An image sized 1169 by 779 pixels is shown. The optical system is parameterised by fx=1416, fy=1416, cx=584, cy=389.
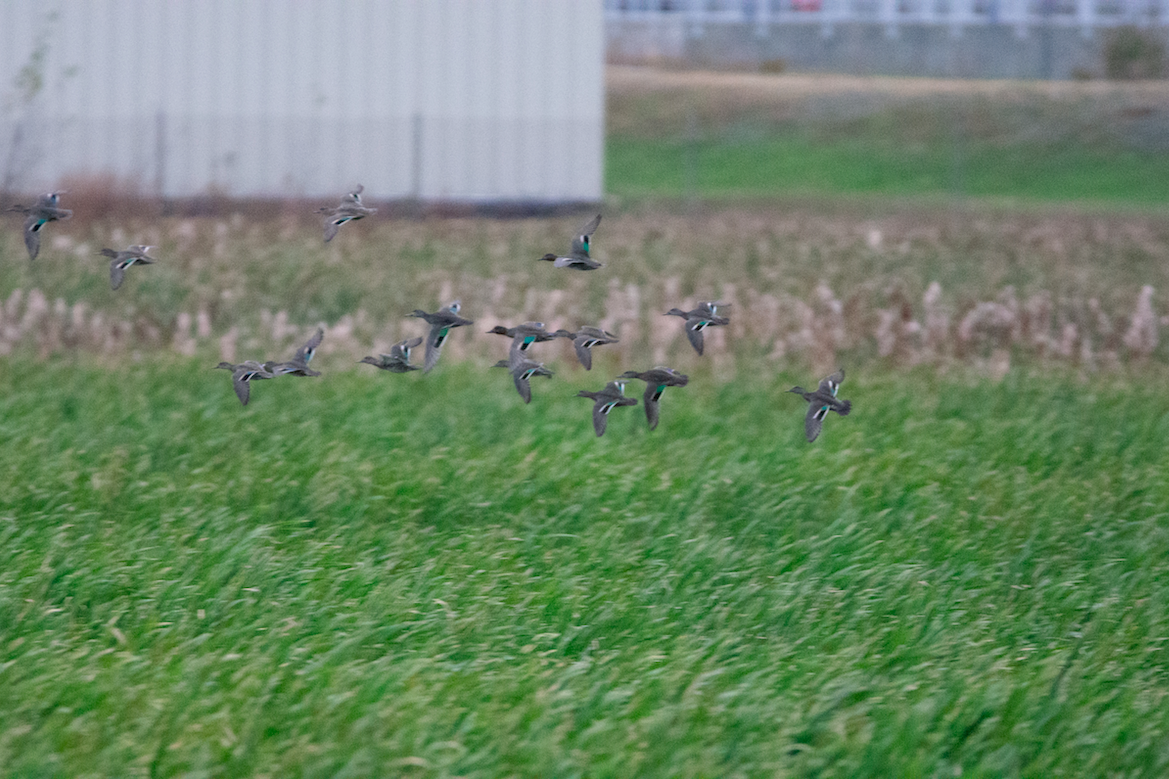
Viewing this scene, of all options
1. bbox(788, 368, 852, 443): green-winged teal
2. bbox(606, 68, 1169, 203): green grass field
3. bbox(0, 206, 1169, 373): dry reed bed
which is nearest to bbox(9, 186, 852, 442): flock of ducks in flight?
bbox(788, 368, 852, 443): green-winged teal

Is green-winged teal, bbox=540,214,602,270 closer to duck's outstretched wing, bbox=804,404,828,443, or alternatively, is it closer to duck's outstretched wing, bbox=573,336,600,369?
duck's outstretched wing, bbox=573,336,600,369

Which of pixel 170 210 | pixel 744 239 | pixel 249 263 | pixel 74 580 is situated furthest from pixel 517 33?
pixel 74 580

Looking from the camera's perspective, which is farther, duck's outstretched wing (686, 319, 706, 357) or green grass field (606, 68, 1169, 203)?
green grass field (606, 68, 1169, 203)

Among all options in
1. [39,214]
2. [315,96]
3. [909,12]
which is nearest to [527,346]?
[39,214]

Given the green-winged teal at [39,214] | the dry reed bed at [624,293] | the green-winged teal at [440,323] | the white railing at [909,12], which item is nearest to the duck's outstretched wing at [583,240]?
the green-winged teal at [440,323]

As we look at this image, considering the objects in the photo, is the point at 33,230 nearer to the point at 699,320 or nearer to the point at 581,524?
the point at 699,320

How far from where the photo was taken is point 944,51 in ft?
119

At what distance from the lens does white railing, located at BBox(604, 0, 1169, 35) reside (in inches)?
1443

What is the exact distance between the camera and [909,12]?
38.7 meters

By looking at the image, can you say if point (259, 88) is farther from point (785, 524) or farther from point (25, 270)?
point (785, 524)

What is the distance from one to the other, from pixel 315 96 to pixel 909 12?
21.5 meters

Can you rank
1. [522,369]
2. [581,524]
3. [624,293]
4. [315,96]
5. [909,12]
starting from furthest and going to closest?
[909,12] → [315,96] → [624,293] → [581,524] → [522,369]

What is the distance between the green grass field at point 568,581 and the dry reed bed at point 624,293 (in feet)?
3.69

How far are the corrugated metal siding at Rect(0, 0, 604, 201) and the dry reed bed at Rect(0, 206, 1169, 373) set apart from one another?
5607 millimetres
